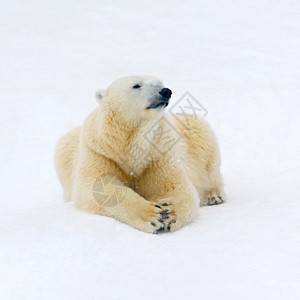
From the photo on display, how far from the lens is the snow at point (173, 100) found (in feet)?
9.91

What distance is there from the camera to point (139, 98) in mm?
4156

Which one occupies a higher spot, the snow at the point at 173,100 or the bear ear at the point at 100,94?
the bear ear at the point at 100,94

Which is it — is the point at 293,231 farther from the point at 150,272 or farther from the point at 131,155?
the point at 131,155

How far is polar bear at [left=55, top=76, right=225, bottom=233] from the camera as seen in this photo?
3.99 meters

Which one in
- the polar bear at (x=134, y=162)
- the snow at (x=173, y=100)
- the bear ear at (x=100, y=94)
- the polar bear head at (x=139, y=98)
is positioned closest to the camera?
the snow at (x=173, y=100)

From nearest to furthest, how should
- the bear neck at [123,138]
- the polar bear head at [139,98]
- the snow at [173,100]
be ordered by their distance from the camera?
the snow at [173,100], the polar bear head at [139,98], the bear neck at [123,138]

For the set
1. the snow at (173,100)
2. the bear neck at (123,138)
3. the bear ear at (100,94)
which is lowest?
the snow at (173,100)

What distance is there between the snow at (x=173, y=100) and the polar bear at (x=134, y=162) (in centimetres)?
13

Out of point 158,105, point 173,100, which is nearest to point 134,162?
point 158,105

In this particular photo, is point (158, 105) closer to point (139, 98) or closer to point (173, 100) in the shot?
Result: point (139, 98)

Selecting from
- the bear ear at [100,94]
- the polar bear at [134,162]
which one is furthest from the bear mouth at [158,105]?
the bear ear at [100,94]

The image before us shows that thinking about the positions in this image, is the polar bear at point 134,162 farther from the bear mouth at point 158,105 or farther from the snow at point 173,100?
the snow at point 173,100

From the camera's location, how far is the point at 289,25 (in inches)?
433

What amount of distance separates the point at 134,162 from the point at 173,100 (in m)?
4.14
